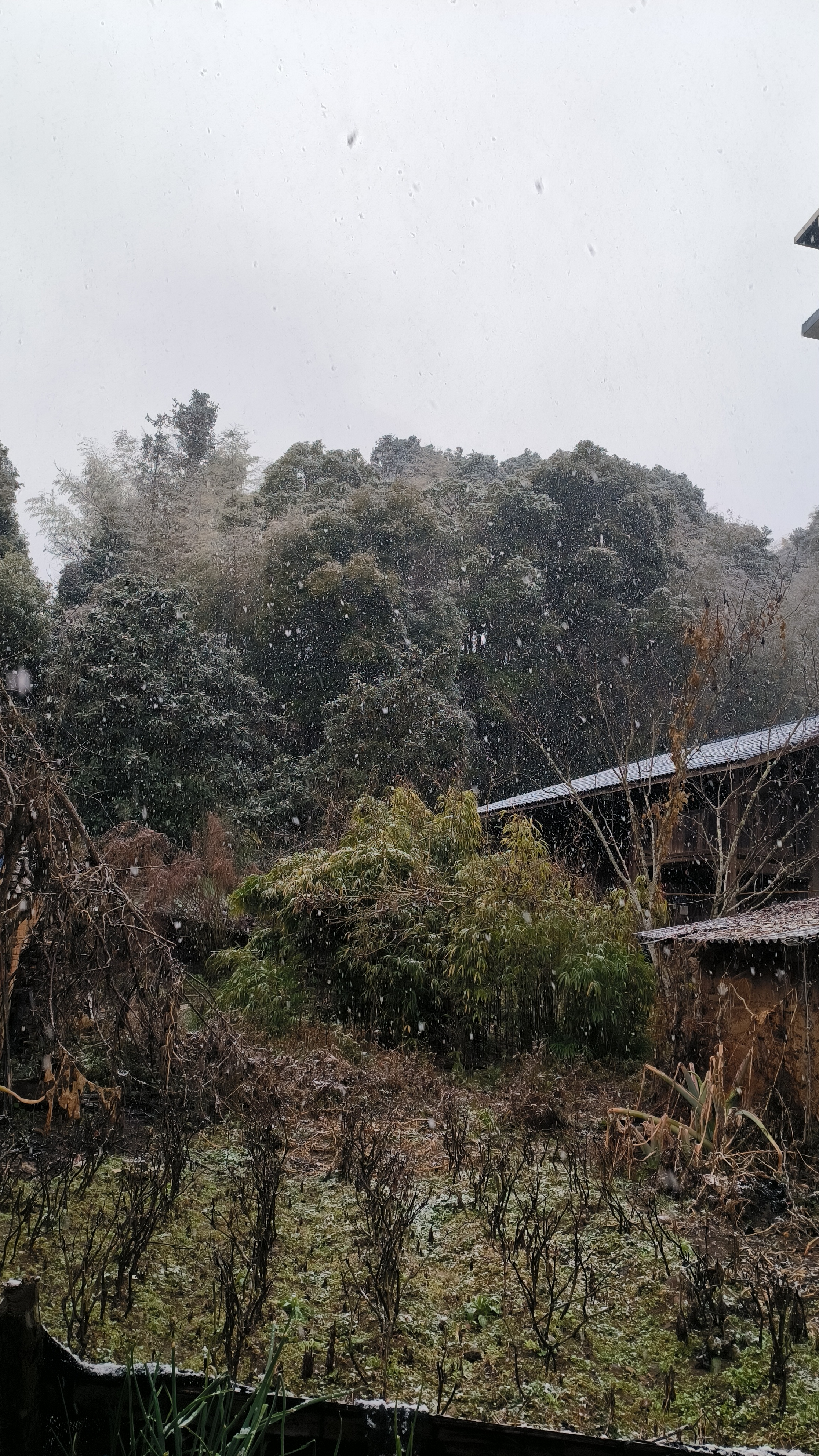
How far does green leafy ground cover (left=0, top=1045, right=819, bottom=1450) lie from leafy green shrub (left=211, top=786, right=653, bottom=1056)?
2902 mm

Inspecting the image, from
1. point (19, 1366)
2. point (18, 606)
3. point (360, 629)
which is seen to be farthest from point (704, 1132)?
point (18, 606)

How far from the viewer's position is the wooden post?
1941mm

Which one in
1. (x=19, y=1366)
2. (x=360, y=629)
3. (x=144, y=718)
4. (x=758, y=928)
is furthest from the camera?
(x=360, y=629)

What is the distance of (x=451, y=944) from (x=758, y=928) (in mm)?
3464

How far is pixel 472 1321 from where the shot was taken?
3393 mm

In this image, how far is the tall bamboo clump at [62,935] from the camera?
13.5 ft

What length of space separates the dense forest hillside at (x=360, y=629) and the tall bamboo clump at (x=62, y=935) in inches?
336

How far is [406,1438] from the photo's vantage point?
1994mm

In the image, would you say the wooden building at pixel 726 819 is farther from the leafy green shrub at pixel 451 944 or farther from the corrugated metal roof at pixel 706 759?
the leafy green shrub at pixel 451 944

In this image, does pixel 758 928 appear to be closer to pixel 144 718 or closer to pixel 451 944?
pixel 451 944

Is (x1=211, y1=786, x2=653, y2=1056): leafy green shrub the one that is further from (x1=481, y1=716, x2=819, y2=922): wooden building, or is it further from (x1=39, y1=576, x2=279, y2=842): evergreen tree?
(x1=39, y1=576, x2=279, y2=842): evergreen tree

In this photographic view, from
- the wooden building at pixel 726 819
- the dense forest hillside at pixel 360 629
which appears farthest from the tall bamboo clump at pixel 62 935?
the dense forest hillside at pixel 360 629

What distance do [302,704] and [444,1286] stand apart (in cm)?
1625

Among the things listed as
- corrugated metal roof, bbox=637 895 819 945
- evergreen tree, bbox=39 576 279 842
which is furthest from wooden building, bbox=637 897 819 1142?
evergreen tree, bbox=39 576 279 842
